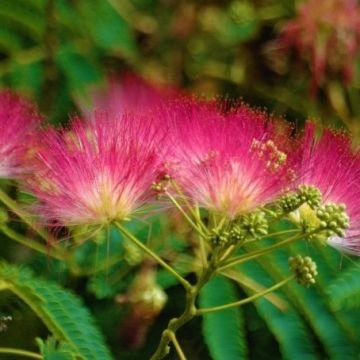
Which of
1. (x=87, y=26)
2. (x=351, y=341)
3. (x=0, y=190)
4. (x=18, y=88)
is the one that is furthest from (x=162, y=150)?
(x=87, y=26)

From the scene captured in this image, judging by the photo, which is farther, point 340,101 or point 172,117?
point 340,101

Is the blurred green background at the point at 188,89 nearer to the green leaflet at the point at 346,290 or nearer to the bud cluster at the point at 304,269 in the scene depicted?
the green leaflet at the point at 346,290

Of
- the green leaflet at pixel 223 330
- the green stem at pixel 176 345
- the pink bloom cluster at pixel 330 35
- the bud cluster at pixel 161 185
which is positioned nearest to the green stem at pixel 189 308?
the green stem at pixel 176 345

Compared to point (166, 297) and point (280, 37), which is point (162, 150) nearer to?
point (166, 297)

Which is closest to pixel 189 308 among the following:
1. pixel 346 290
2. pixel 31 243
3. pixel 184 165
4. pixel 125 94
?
pixel 184 165

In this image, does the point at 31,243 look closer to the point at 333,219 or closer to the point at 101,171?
the point at 101,171
